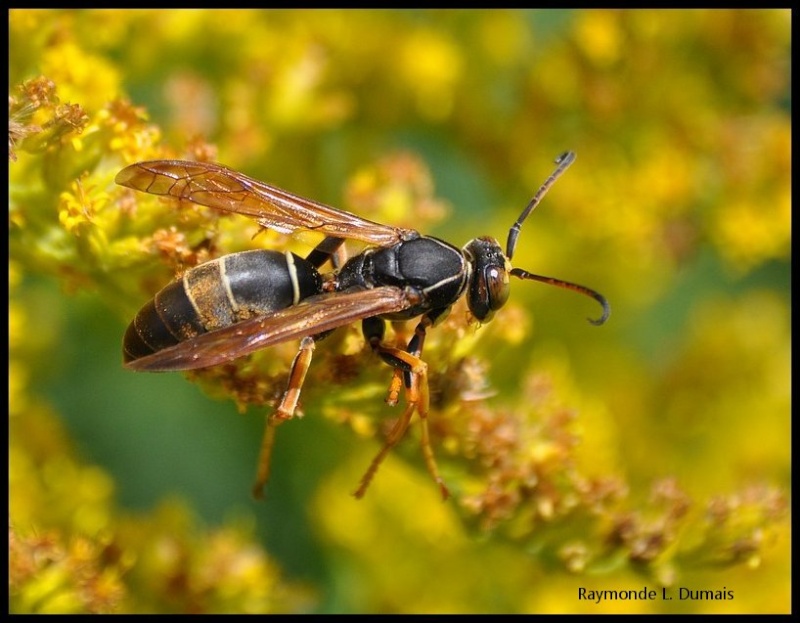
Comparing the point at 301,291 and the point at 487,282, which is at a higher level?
the point at 487,282

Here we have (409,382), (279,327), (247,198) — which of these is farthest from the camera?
(247,198)

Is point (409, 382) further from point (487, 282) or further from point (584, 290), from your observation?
point (584, 290)

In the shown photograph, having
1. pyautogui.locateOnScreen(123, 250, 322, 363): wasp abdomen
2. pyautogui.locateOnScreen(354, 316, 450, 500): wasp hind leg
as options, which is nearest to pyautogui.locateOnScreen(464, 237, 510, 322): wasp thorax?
pyautogui.locateOnScreen(354, 316, 450, 500): wasp hind leg

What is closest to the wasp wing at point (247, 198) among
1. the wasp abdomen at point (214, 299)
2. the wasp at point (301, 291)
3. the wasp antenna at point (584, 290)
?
the wasp at point (301, 291)

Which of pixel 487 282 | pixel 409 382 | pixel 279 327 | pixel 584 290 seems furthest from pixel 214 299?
pixel 584 290

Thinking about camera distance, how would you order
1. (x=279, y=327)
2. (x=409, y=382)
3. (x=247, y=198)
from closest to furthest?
(x=279, y=327) → (x=409, y=382) → (x=247, y=198)

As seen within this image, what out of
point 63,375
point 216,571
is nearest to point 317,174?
point 63,375
